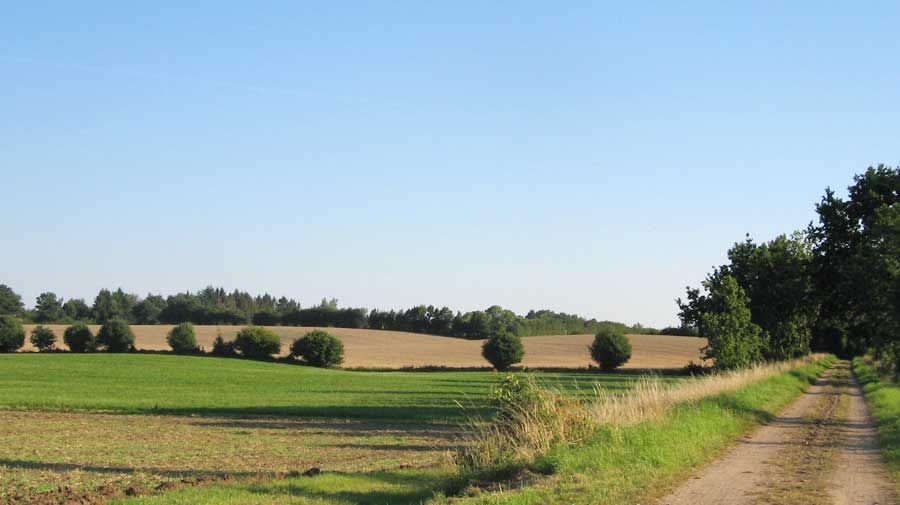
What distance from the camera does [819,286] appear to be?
46.5 metres

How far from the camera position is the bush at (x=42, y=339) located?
95.6m

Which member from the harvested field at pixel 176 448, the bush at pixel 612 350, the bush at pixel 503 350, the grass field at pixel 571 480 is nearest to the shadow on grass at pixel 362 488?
the grass field at pixel 571 480

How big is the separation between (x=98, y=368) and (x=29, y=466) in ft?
183

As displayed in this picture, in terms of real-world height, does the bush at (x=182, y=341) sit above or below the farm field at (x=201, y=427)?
above

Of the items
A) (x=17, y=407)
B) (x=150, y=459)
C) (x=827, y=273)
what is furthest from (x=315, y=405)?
(x=827, y=273)

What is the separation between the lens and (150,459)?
2031 centimetres

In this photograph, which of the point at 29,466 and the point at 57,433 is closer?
the point at 29,466

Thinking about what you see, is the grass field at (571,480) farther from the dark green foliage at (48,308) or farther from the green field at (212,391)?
Result: the dark green foliage at (48,308)

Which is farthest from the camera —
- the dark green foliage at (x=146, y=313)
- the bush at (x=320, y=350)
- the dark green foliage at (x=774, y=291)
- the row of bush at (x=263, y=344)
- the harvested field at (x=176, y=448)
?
the dark green foliage at (x=146, y=313)

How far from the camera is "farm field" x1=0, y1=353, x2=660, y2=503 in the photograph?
59.9 feet

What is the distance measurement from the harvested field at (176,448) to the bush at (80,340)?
68.6m

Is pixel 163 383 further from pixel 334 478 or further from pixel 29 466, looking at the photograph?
pixel 334 478

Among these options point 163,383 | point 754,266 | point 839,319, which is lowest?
point 163,383

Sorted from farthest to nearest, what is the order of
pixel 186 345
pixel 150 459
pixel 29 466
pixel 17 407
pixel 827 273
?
1. pixel 186 345
2. pixel 827 273
3. pixel 17 407
4. pixel 150 459
5. pixel 29 466
